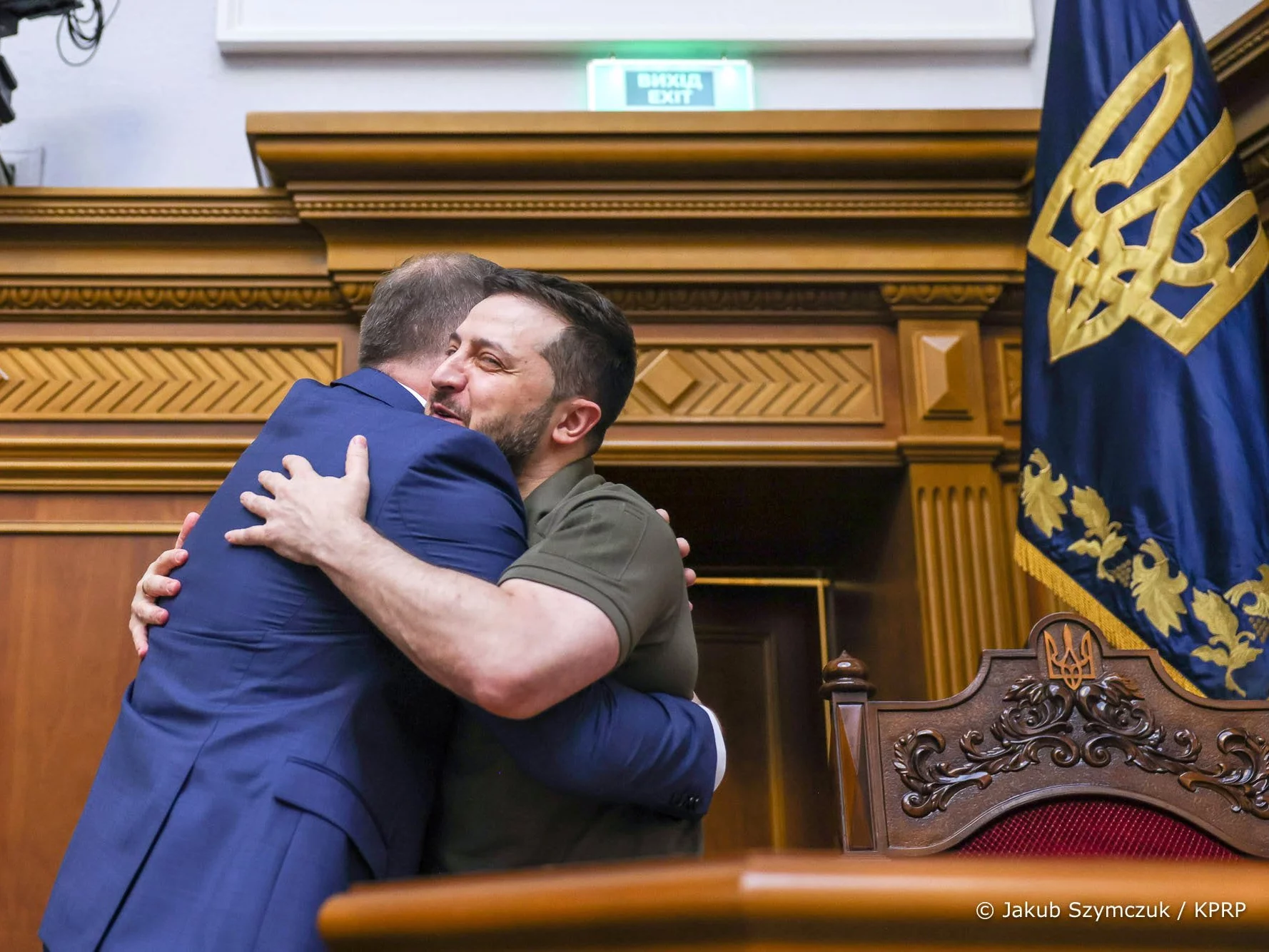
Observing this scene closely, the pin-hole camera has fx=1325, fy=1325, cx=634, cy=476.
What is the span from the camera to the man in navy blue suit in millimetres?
1216

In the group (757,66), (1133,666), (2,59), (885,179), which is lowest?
(1133,666)

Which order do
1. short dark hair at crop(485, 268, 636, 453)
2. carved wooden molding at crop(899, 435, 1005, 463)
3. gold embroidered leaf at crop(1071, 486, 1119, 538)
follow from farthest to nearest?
carved wooden molding at crop(899, 435, 1005, 463), gold embroidered leaf at crop(1071, 486, 1119, 538), short dark hair at crop(485, 268, 636, 453)

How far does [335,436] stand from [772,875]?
1.03 meters

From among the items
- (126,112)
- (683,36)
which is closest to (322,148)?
(126,112)

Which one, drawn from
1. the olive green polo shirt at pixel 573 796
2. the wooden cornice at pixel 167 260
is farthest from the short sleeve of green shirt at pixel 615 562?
the wooden cornice at pixel 167 260

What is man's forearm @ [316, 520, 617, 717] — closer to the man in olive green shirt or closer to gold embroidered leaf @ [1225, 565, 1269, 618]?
the man in olive green shirt

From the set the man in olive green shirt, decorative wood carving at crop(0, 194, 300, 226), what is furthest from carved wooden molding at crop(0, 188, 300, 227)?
the man in olive green shirt

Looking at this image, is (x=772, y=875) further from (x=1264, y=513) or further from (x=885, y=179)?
(x=885, y=179)

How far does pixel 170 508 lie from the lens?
9.49ft

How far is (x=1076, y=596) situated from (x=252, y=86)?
7.29ft

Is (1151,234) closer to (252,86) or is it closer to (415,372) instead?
(415,372)

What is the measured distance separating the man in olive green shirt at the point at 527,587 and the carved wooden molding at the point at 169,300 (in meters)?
1.41

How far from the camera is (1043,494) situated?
261 cm

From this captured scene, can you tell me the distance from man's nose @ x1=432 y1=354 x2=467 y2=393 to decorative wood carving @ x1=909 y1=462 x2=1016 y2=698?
1459 millimetres
